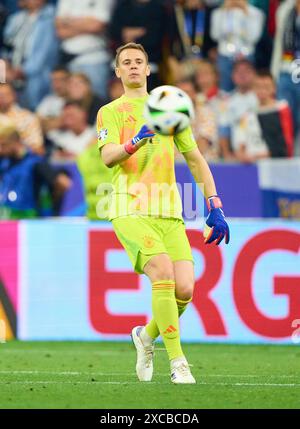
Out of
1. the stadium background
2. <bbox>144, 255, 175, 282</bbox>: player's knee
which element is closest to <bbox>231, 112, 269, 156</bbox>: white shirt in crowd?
the stadium background

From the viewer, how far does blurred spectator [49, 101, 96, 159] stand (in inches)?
622

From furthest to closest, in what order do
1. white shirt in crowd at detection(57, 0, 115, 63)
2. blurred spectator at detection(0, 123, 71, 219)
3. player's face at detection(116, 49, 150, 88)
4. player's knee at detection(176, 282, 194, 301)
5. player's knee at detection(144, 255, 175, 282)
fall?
white shirt in crowd at detection(57, 0, 115, 63), blurred spectator at detection(0, 123, 71, 219), player's face at detection(116, 49, 150, 88), player's knee at detection(176, 282, 194, 301), player's knee at detection(144, 255, 175, 282)

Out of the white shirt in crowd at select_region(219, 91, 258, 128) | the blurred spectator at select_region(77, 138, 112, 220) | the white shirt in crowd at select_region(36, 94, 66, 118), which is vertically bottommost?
the blurred spectator at select_region(77, 138, 112, 220)

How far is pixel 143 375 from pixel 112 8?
885 cm

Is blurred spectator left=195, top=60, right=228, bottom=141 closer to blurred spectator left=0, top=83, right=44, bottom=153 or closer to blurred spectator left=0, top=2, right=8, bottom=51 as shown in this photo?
blurred spectator left=0, top=83, right=44, bottom=153

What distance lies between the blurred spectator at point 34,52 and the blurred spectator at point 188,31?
1.72m

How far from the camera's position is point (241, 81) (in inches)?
624

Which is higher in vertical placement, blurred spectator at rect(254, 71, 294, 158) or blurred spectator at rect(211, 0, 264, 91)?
blurred spectator at rect(211, 0, 264, 91)

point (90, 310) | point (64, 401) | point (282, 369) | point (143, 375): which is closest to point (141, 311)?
point (90, 310)

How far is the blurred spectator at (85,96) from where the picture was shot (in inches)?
623

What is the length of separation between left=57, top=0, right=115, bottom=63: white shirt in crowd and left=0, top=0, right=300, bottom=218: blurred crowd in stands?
1 cm

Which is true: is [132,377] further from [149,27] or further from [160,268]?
[149,27]

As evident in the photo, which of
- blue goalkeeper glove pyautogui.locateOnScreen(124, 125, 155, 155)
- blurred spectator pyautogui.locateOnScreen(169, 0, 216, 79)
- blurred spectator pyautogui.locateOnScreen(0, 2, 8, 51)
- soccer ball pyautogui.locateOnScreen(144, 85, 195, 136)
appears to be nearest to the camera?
soccer ball pyautogui.locateOnScreen(144, 85, 195, 136)

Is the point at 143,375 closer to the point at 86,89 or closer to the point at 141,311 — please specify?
the point at 141,311
